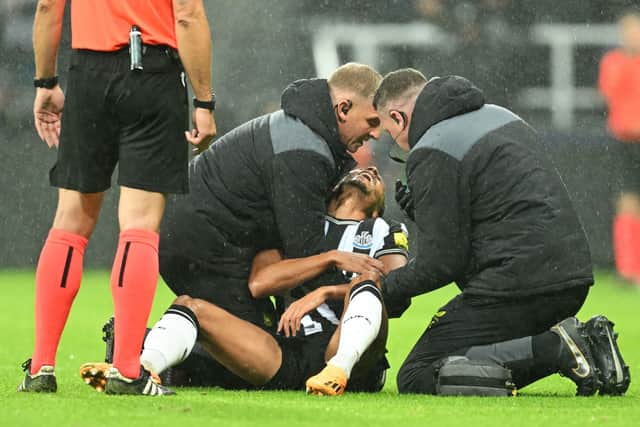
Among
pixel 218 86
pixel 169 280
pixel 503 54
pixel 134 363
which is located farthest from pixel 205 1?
pixel 134 363

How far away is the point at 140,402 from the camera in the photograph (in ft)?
17.2

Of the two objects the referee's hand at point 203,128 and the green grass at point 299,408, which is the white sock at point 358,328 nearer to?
the green grass at point 299,408

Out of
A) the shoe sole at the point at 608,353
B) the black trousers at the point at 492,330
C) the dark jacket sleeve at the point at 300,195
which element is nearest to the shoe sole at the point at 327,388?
the black trousers at the point at 492,330

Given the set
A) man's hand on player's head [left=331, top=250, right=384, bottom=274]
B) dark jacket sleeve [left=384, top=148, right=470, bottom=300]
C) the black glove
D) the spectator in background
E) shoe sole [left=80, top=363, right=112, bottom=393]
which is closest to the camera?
shoe sole [left=80, top=363, right=112, bottom=393]

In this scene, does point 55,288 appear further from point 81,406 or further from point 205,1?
point 205,1

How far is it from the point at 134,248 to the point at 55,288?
16.2 inches

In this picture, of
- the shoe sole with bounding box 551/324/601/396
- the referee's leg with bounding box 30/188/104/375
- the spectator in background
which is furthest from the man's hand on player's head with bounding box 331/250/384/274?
the spectator in background

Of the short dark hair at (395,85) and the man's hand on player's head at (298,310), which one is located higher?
the short dark hair at (395,85)

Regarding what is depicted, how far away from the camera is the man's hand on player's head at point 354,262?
6074mm

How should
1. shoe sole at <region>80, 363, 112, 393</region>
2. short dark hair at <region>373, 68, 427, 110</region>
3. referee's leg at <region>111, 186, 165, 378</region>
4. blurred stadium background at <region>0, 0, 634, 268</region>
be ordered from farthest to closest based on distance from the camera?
1. blurred stadium background at <region>0, 0, 634, 268</region>
2. short dark hair at <region>373, 68, 427, 110</region>
3. shoe sole at <region>80, 363, 112, 393</region>
4. referee's leg at <region>111, 186, 165, 378</region>

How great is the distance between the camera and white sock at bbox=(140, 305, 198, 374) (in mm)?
5754

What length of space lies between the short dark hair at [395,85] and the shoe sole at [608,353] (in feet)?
4.01

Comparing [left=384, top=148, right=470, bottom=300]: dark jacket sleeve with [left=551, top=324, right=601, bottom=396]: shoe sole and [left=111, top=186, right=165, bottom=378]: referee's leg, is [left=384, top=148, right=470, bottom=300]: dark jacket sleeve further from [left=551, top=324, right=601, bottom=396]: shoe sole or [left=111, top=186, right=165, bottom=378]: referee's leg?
[left=111, top=186, right=165, bottom=378]: referee's leg

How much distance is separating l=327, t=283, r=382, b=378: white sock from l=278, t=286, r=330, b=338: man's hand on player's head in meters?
0.16
